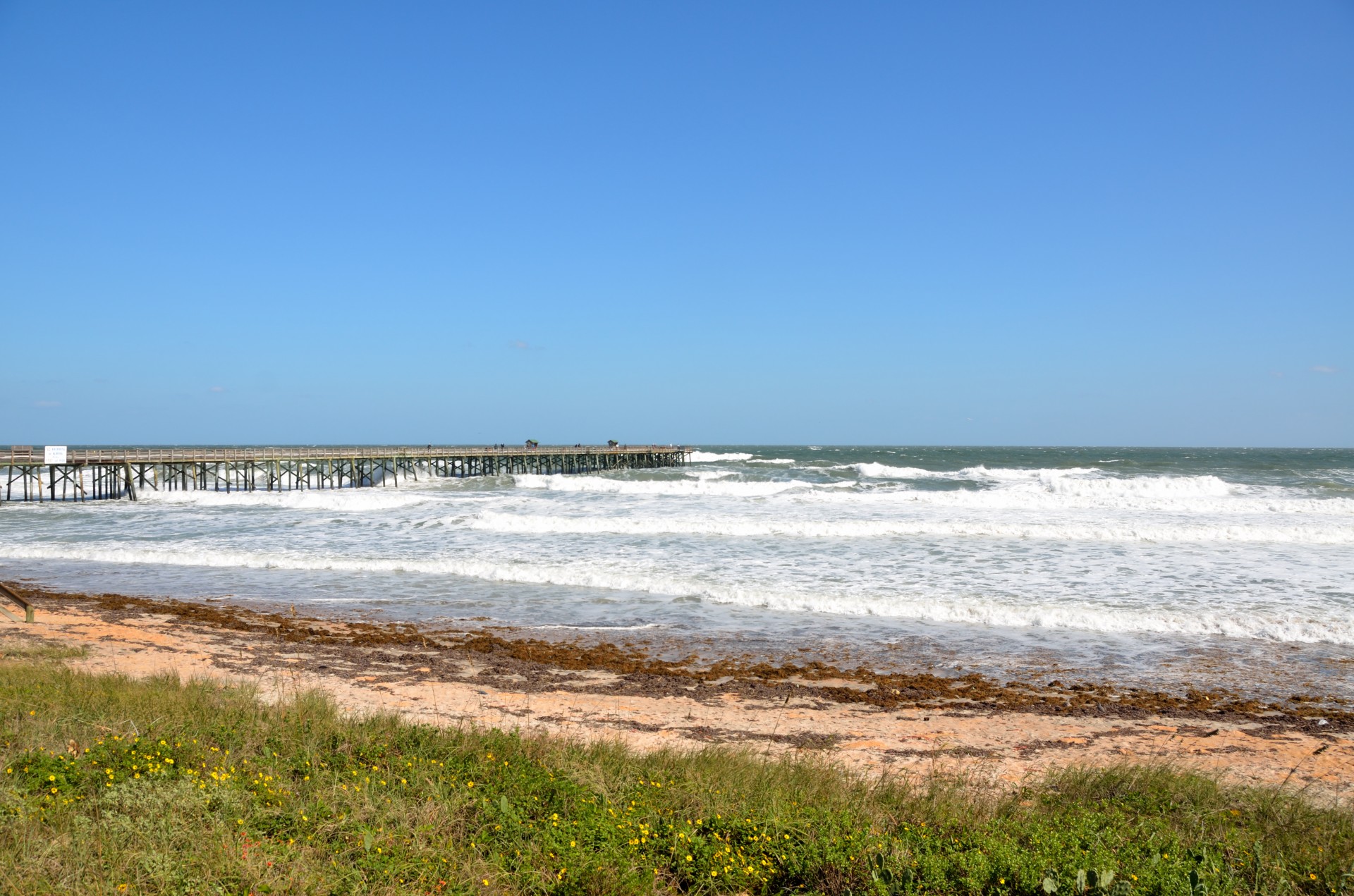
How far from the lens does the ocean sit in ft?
Answer: 44.9

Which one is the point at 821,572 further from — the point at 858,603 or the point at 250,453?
the point at 250,453

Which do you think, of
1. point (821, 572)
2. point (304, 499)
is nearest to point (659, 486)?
point (304, 499)

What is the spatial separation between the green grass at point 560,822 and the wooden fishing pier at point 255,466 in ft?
156

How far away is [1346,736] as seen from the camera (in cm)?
916

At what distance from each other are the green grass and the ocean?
622cm

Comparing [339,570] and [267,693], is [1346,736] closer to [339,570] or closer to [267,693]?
[267,693]

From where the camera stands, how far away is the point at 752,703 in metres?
10.4

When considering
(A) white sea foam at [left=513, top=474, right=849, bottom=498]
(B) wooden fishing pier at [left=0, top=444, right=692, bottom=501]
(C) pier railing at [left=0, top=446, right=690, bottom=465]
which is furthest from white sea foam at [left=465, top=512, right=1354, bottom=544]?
(C) pier railing at [left=0, top=446, right=690, bottom=465]

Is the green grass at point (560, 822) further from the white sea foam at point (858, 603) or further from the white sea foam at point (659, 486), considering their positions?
the white sea foam at point (659, 486)

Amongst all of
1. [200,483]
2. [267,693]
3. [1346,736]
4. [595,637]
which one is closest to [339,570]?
[595,637]

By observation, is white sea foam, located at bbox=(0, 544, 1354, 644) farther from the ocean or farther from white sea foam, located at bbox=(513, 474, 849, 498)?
white sea foam, located at bbox=(513, 474, 849, 498)

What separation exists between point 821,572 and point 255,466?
49.3 metres

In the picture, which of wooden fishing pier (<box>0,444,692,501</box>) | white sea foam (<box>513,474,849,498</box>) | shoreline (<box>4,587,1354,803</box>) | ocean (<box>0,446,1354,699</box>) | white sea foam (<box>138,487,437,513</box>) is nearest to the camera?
shoreline (<box>4,587,1354,803</box>)

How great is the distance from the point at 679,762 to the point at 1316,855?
4419 millimetres
